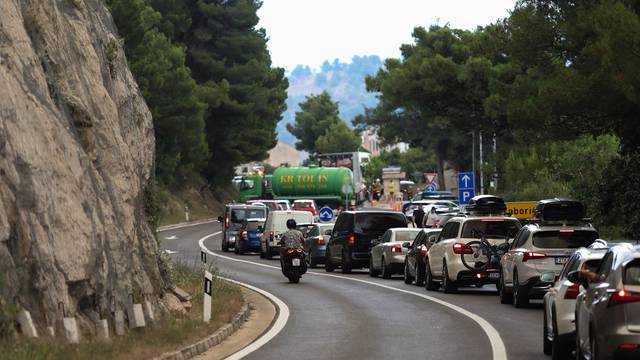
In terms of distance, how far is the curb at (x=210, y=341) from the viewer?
1714 cm

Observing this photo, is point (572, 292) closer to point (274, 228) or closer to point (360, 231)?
point (360, 231)

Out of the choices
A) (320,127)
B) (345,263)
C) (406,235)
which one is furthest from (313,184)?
(320,127)

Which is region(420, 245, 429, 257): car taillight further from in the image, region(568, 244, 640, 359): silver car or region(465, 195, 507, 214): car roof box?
region(568, 244, 640, 359): silver car

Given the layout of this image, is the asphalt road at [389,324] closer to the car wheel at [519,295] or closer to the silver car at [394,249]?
the car wheel at [519,295]

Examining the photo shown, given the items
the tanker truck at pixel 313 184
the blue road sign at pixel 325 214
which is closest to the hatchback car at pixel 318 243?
the blue road sign at pixel 325 214

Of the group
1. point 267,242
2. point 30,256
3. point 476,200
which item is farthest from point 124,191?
point 267,242

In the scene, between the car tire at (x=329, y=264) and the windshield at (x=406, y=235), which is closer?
the windshield at (x=406, y=235)

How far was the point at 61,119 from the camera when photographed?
63.9 feet

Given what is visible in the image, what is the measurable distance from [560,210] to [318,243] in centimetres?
1870

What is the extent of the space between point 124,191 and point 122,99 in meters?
3.68

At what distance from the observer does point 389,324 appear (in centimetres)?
2330

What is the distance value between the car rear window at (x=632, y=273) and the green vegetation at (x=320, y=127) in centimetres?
17313

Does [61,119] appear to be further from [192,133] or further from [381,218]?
[192,133]

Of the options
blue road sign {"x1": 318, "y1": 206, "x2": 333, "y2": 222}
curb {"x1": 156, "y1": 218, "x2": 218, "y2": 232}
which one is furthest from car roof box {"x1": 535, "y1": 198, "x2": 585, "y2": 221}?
curb {"x1": 156, "y1": 218, "x2": 218, "y2": 232}
